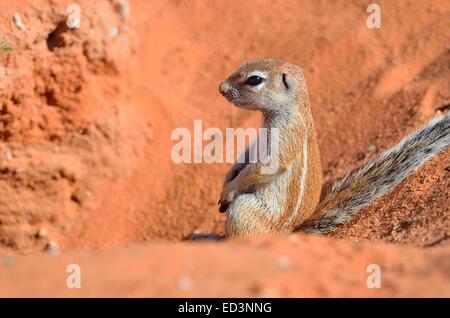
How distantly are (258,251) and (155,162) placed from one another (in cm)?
485

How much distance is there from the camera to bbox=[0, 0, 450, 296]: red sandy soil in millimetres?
7316

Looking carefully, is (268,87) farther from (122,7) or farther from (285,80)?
(122,7)

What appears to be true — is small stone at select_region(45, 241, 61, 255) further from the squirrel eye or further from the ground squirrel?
the squirrel eye

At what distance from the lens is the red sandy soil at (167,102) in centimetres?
732

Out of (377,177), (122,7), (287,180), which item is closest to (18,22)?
(122,7)

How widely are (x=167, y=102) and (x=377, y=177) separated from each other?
385 cm

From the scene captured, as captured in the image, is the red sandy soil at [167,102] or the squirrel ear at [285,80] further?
the red sandy soil at [167,102]

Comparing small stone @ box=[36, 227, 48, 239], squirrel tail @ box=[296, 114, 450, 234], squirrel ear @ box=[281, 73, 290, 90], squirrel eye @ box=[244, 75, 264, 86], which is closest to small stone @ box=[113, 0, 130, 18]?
small stone @ box=[36, 227, 48, 239]

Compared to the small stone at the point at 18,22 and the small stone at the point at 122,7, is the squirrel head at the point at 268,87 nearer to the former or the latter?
the small stone at the point at 18,22

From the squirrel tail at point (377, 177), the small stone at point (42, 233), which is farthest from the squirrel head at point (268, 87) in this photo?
the small stone at point (42, 233)

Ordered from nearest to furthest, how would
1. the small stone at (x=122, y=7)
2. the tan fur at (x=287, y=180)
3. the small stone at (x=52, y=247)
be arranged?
the tan fur at (x=287, y=180)
the small stone at (x=52, y=247)
the small stone at (x=122, y=7)

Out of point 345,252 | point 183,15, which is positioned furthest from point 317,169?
point 183,15

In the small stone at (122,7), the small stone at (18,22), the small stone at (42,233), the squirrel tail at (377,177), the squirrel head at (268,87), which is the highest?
the small stone at (122,7)

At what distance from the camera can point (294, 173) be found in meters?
5.80
